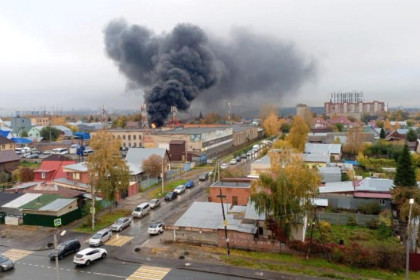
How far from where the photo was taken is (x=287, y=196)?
1911 centimetres

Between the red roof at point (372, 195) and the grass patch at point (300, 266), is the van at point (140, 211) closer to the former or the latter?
the grass patch at point (300, 266)

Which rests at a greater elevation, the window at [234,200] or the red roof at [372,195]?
the red roof at [372,195]

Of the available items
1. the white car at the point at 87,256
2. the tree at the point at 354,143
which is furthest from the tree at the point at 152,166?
the tree at the point at 354,143

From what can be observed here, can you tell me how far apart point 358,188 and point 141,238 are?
17765mm

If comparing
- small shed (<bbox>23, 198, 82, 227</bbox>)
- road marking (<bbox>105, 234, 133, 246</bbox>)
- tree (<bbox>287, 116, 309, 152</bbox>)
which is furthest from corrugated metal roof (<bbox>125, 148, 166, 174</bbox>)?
road marking (<bbox>105, 234, 133, 246</bbox>)

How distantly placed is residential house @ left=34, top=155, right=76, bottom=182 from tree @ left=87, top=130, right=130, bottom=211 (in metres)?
11.1

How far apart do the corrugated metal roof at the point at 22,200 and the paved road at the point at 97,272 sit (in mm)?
8192

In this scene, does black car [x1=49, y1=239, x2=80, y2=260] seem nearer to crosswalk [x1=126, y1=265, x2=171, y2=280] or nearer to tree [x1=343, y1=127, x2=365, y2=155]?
crosswalk [x1=126, y1=265, x2=171, y2=280]

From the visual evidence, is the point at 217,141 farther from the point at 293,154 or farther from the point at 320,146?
the point at 293,154

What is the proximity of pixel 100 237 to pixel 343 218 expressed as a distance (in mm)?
16734

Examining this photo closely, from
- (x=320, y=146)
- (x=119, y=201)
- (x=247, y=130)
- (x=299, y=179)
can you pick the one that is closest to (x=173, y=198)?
(x=119, y=201)

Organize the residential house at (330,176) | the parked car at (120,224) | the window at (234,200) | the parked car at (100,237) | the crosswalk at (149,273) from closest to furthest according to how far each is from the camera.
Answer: the crosswalk at (149,273)
the parked car at (100,237)
the parked car at (120,224)
the window at (234,200)
the residential house at (330,176)

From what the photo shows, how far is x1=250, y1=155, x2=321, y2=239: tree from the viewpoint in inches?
752

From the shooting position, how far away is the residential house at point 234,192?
27.7 m
